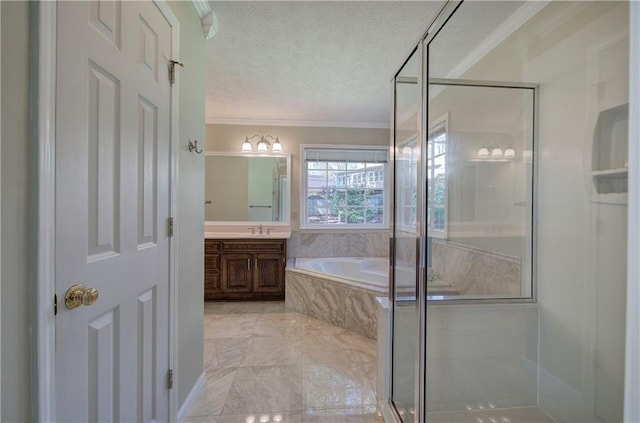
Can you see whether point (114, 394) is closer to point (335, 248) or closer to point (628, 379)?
point (628, 379)

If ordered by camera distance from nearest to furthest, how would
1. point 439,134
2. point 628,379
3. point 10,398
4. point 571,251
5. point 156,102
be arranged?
point 628,379 → point 10,398 → point 156,102 → point 571,251 → point 439,134

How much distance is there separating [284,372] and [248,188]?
250cm

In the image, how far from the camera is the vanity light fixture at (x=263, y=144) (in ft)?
12.2

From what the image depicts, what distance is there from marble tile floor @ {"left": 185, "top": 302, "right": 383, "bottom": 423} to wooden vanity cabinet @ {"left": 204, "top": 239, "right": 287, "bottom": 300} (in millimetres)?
465

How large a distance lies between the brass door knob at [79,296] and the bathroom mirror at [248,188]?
295cm

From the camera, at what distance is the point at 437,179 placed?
62.9 inches

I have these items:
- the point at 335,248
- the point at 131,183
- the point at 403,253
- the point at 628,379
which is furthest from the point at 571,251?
the point at 335,248

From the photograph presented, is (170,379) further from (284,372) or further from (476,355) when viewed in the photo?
(476,355)

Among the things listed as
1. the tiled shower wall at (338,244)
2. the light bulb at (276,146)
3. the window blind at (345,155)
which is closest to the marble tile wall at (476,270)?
the tiled shower wall at (338,244)

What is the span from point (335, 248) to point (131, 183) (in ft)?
10.0

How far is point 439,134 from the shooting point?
171 cm

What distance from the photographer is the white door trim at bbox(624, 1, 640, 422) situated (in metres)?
0.47

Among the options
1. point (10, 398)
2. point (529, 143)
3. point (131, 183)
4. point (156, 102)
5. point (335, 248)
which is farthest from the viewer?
point (335, 248)

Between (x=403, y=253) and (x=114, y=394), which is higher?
(x=403, y=253)
